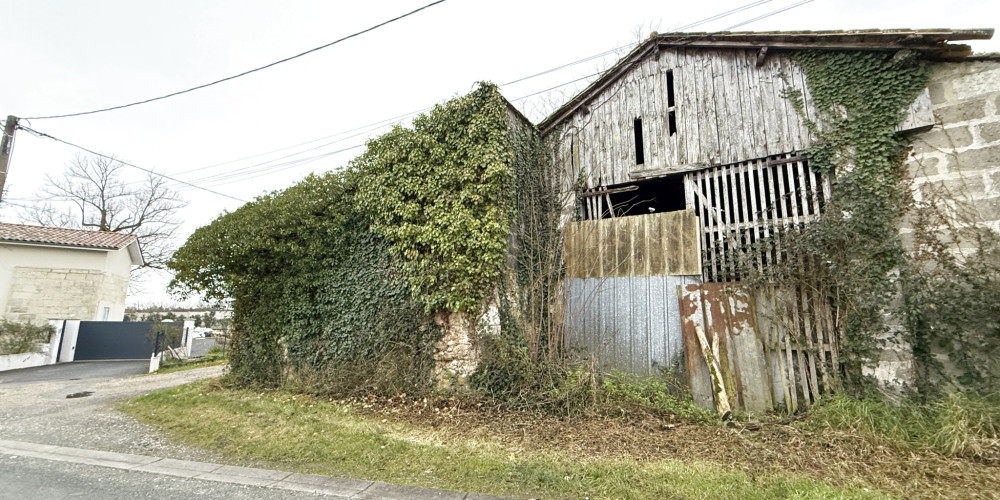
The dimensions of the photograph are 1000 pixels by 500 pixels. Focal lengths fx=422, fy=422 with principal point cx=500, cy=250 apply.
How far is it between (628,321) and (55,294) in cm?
2263

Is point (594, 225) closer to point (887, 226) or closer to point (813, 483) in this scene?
point (887, 226)

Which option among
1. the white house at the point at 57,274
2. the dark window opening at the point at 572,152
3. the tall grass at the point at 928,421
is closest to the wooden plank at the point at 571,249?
the dark window opening at the point at 572,152

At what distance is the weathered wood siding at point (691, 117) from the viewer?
693cm

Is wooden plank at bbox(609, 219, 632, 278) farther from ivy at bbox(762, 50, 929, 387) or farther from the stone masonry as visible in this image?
the stone masonry

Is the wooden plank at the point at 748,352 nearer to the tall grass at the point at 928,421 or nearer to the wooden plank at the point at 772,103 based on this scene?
the tall grass at the point at 928,421

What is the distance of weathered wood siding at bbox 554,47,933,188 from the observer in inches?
273

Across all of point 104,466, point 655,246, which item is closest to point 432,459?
point 104,466

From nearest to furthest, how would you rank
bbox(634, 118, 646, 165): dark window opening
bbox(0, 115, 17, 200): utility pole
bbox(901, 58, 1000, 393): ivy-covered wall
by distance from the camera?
bbox(901, 58, 1000, 393): ivy-covered wall, bbox(634, 118, 646, 165): dark window opening, bbox(0, 115, 17, 200): utility pole

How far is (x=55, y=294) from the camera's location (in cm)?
1720

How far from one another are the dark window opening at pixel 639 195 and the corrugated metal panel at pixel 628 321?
1.53 m

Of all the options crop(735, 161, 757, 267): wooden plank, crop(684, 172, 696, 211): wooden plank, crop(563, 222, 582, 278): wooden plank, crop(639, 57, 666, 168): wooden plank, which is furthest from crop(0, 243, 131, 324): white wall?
crop(735, 161, 757, 267): wooden plank

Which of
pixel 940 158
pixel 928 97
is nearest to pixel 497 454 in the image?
pixel 940 158

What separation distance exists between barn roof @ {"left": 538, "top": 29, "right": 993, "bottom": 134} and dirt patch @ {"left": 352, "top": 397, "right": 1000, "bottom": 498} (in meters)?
5.39

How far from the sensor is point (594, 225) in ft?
26.6
